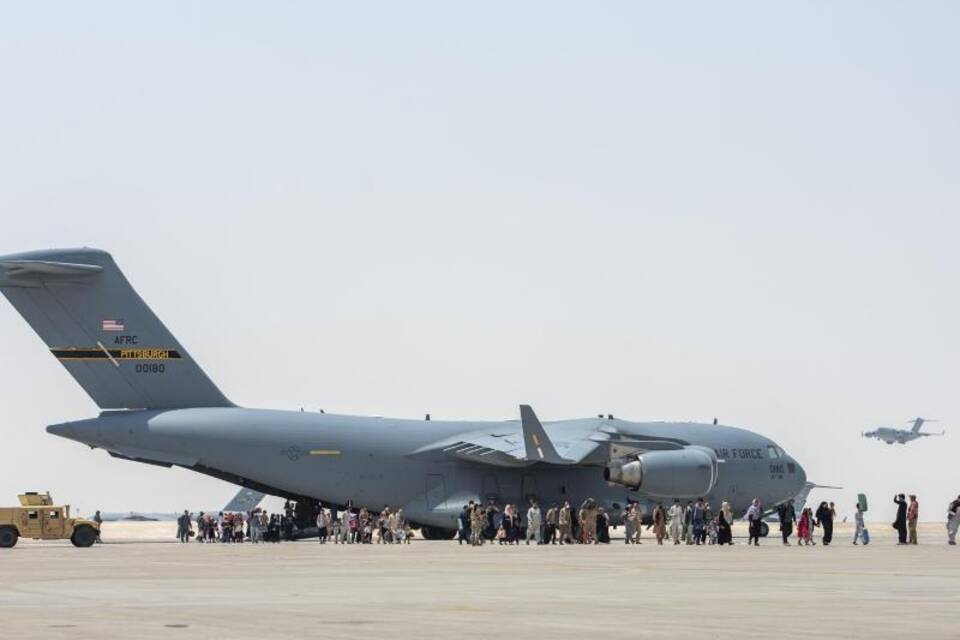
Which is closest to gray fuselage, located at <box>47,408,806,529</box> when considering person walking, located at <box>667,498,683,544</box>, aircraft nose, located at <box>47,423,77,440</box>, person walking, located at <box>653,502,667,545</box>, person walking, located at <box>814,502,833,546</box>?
aircraft nose, located at <box>47,423,77,440</box>

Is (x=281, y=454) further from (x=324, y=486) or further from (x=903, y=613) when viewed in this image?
(x=903, y=613)

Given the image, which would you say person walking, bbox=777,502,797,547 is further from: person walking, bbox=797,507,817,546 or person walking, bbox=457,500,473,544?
person walking, bbox=457,500,473,544

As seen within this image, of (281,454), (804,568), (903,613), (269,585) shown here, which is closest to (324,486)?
(281,454)

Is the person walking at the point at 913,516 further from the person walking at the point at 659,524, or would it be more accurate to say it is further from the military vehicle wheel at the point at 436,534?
the military vehicle wheel at the point at 436,534

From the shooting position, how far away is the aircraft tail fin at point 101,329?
5038 cm

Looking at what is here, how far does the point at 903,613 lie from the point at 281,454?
34.6 meters

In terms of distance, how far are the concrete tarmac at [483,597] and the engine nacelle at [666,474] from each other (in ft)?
48.2

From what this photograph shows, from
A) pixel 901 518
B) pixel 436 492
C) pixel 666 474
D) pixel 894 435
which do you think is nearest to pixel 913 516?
pixel 901 518

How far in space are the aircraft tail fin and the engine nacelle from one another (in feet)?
43.3

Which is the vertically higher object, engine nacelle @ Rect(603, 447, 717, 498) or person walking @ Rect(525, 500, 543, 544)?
engine nacelle @ Rect(603, 447, 717, 498)

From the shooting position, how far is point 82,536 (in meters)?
49.8

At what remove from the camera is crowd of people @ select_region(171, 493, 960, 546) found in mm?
48906

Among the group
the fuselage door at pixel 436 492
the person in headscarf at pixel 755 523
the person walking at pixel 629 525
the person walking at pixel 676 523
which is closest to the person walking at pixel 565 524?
the person walking at pixel 629 525

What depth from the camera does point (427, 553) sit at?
39.2 m
